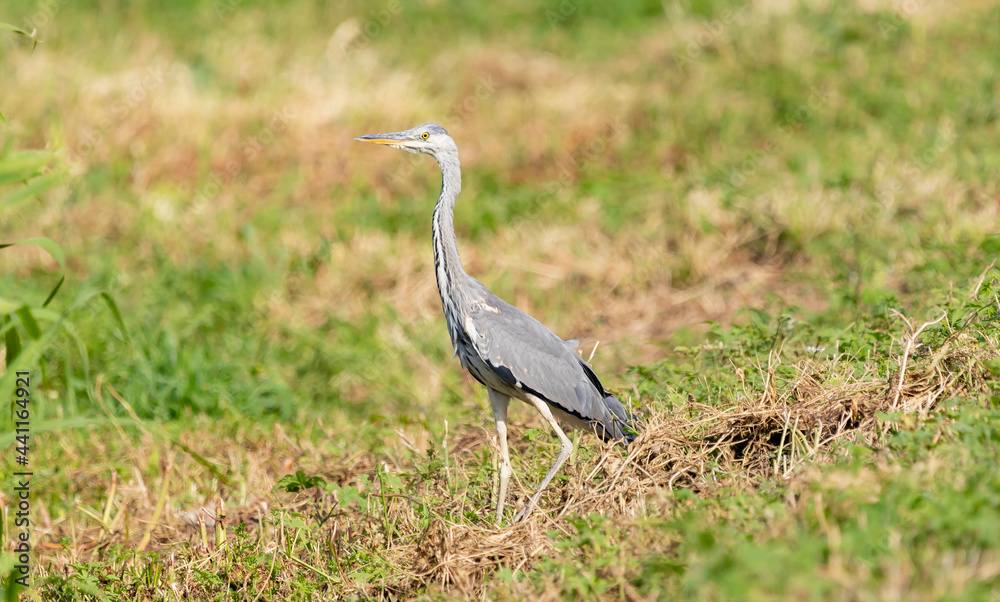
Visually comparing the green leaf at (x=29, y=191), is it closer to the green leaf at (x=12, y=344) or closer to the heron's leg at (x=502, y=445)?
the green leaf at (x=12, y=344)

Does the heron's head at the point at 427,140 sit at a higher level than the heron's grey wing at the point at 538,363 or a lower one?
higher

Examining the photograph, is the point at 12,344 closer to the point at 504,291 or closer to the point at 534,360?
the point at 534,360

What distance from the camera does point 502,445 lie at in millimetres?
4047

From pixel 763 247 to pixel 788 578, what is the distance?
5.49 metres

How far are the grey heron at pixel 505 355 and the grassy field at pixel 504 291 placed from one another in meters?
0.18

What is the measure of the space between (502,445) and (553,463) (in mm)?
296

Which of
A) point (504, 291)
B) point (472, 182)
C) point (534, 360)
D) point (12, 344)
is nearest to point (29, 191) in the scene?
point (12, 344)

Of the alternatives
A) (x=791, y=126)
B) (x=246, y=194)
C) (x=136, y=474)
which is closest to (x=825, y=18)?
(x=791, y=126)

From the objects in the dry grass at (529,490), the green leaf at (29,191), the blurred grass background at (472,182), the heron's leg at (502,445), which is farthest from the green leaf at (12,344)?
the blurred grass background at (472,182)

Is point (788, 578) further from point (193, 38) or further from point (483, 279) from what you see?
point (193, 38)

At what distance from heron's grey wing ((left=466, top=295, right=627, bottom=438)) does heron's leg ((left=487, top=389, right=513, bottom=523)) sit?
0.70 ft

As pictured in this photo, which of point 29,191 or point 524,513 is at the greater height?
point 29,191

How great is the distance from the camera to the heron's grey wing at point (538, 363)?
4031mm

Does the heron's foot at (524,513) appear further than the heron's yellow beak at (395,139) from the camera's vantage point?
No
